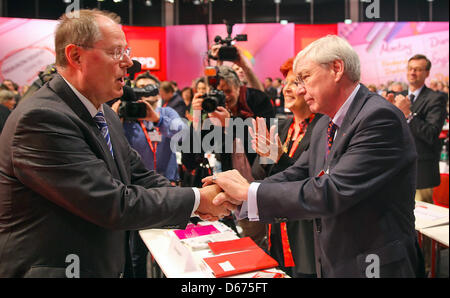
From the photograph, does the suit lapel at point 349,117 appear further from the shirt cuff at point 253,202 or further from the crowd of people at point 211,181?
the shirt cuff at point 253,202

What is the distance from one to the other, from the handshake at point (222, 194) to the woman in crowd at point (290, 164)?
0.16 metres

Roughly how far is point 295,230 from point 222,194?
538mm

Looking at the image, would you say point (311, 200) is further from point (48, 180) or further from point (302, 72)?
point (48, 180)

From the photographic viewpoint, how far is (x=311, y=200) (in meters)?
1.36

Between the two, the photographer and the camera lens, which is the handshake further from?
the photographer

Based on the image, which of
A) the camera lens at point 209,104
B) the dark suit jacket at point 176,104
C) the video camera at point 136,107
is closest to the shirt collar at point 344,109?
the camera lens at point 209,104

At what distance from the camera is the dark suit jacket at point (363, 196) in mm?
1329

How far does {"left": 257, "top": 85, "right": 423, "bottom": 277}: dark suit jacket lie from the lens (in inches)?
52.3

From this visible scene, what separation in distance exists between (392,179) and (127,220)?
104 centimetres

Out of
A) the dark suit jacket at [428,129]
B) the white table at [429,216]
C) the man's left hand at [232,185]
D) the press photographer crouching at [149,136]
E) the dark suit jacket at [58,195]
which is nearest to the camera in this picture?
the dark suit jacket at [58,195]

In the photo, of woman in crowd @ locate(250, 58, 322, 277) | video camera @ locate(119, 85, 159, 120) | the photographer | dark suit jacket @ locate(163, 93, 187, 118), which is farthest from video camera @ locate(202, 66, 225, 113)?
dark suit jacket @ locate(163, 93, 187, 118)

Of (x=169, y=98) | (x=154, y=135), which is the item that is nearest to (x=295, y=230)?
(x=154, y=135)

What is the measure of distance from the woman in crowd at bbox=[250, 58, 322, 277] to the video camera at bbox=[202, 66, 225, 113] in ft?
1.26

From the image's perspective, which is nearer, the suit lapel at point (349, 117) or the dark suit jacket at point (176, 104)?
the suit lapel at point (349, 117)
